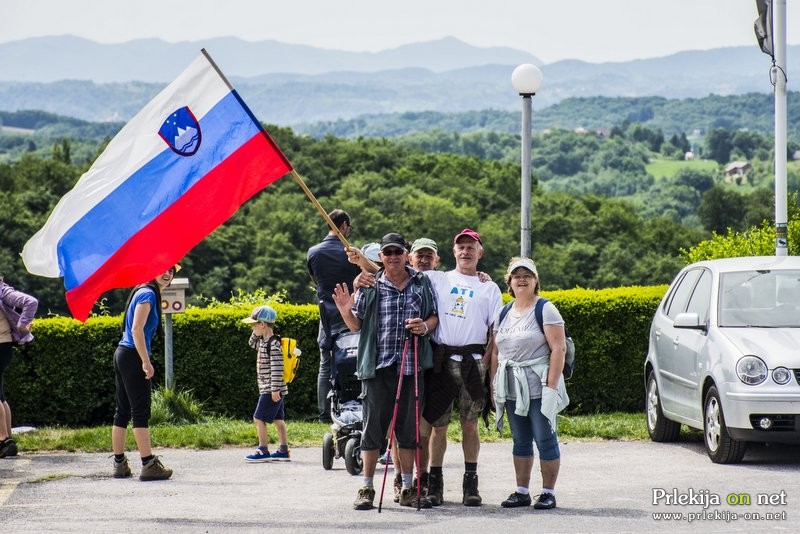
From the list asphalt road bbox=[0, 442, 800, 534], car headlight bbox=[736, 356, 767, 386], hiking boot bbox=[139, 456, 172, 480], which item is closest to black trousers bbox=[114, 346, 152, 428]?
hiking boot bbox=[139, 456, 172, 480]

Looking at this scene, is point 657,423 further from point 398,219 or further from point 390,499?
point 398,219

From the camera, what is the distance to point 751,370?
9.80 m

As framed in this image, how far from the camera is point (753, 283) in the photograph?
10.8 metres

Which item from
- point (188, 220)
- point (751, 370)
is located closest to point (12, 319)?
point (188, 220)

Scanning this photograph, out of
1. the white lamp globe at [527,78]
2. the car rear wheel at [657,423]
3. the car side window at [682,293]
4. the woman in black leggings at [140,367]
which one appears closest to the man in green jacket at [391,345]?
the woman in black leggings at [140,367]

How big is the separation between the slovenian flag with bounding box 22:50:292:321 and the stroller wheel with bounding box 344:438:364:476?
2.06 metres

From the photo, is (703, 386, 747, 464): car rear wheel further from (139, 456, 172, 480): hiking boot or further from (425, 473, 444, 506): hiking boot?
(139, 456, 172, 480): hiking boot

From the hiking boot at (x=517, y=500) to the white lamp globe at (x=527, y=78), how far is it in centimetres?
623

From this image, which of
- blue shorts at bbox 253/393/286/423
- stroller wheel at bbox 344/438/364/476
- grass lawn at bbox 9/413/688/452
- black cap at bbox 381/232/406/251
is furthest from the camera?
grass lawn at bbox 9/413/688/452

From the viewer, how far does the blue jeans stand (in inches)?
327

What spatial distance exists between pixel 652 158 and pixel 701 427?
174 metres

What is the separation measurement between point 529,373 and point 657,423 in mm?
3673

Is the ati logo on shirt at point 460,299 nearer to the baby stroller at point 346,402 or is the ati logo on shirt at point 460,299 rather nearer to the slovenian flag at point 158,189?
the slovenian flag at point 158,189

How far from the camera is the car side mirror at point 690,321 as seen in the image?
10.4m
